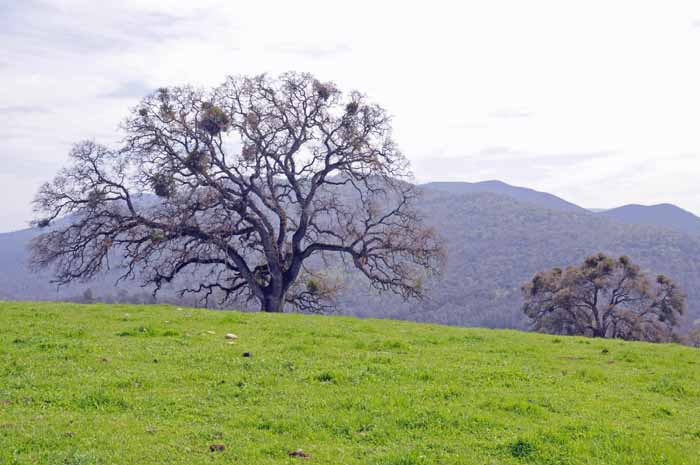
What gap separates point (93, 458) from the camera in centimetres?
799

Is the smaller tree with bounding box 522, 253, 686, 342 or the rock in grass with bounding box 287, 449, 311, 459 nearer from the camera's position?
the rock in grass with bounding box 287, 449, 311, 459

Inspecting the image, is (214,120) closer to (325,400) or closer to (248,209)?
(248,209)

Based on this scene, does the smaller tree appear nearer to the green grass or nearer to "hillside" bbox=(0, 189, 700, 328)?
"hillside" bbox=(0, 189, 700, 328)

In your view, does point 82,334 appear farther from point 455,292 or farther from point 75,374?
point 455,292

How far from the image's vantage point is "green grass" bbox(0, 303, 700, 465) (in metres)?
8.75

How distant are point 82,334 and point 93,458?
8302 mm

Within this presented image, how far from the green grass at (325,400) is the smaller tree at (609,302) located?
32940 mm

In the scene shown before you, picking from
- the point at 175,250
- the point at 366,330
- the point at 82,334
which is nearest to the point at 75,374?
the point at 82,334

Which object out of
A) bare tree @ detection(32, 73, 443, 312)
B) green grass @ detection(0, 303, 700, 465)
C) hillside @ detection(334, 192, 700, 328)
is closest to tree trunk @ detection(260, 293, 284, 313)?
bare tree @ detection(32, 73, 443, 312)

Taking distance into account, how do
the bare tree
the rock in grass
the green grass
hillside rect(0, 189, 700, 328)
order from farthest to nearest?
hillside rect(0, 189, 700, 328), the bare tree, the green grass, the rock in grass

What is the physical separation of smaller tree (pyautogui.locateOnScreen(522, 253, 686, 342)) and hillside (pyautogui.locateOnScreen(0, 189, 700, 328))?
69.4 ft

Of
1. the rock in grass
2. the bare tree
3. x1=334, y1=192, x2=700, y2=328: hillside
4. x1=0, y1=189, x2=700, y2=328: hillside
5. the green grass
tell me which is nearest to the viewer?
the rock in grass

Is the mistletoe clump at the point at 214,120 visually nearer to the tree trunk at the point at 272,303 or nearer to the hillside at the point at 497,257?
the tree trunk at the point at 272,303

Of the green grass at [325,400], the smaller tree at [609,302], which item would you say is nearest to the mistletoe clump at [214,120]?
the green grass at [325,400]
